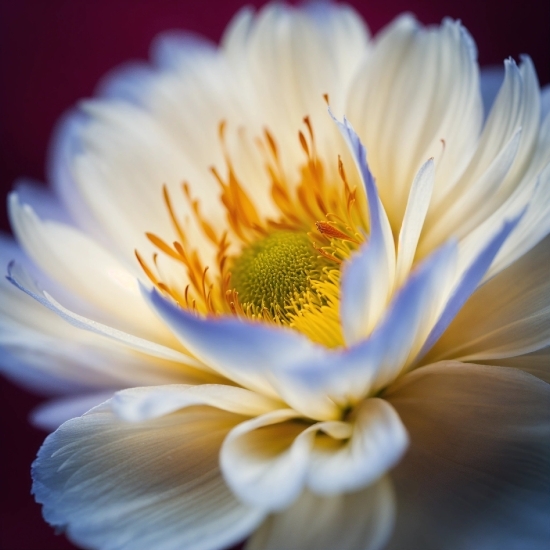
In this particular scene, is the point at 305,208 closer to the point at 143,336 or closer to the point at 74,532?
the point at 143,336

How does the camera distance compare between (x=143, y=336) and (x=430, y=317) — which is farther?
(x=143, y=336)

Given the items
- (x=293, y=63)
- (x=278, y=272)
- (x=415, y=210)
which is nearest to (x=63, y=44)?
(x=293, y=63)

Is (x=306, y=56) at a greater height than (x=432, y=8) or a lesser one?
greater

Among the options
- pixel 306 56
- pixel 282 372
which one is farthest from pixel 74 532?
pixel 306 56

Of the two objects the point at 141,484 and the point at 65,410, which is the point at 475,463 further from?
the point at 65,410

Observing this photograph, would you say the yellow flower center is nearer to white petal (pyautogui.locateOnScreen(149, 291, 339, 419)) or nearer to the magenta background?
white petal (pyautogui.locateOnScreen(149, 291, 339, 419))

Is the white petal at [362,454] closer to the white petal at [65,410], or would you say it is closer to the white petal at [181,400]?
the white petal at [181,400]

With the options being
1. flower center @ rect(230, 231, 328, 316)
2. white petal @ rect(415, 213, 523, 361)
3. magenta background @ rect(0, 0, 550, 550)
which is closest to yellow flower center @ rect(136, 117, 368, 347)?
flower center @ rect(230, 231, 328, 316)

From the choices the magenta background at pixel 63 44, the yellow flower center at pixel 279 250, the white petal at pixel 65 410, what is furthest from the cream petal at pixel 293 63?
the magenta background at pixel 63 44
